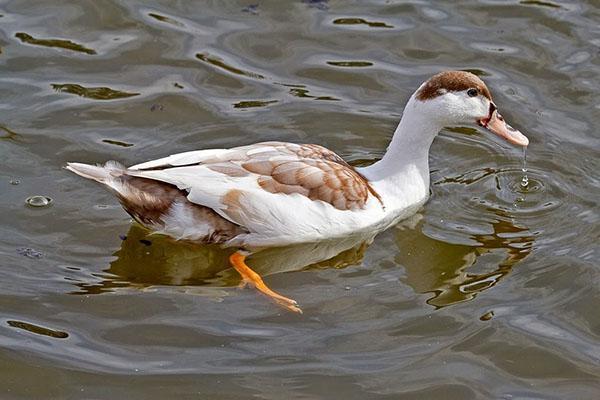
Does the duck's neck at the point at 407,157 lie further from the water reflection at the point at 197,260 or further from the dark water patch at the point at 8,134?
the dark water patch at the point at 8,134

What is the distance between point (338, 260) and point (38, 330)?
2.00 meters

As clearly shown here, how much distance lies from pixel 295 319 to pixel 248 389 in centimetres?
76

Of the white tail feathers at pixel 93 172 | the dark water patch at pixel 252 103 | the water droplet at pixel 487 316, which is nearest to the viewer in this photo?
the water droplet at pixel 487 316

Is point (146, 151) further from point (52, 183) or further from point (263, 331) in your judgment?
point (263, 331)

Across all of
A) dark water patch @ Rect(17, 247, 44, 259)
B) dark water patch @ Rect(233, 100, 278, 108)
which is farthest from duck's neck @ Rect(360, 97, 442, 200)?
dark water patch @ Rect(17, 247, 44, 259)

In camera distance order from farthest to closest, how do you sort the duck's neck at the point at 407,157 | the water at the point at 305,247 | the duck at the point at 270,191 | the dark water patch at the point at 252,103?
1. the dark water patch at the point at 252,103
2. the duck's neck at the point at 407,157
3. the duck at the point at 270,191
4. the water at the point at 305,247

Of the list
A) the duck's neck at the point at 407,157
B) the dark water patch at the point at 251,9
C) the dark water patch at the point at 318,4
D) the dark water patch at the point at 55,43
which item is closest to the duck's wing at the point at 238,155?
the duck's neck at the point at 407,157

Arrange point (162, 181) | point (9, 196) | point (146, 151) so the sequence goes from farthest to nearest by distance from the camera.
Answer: point (146, 151)
point (9, 196)
point (162, 181)

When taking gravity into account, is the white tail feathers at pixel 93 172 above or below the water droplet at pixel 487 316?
above

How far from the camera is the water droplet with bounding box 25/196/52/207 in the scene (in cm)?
796

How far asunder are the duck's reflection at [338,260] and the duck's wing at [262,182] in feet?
0.87

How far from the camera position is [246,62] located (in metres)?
9.92

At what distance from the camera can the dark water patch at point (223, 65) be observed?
9.76 m

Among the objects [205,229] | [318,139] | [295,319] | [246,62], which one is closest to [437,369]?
[295,319]
